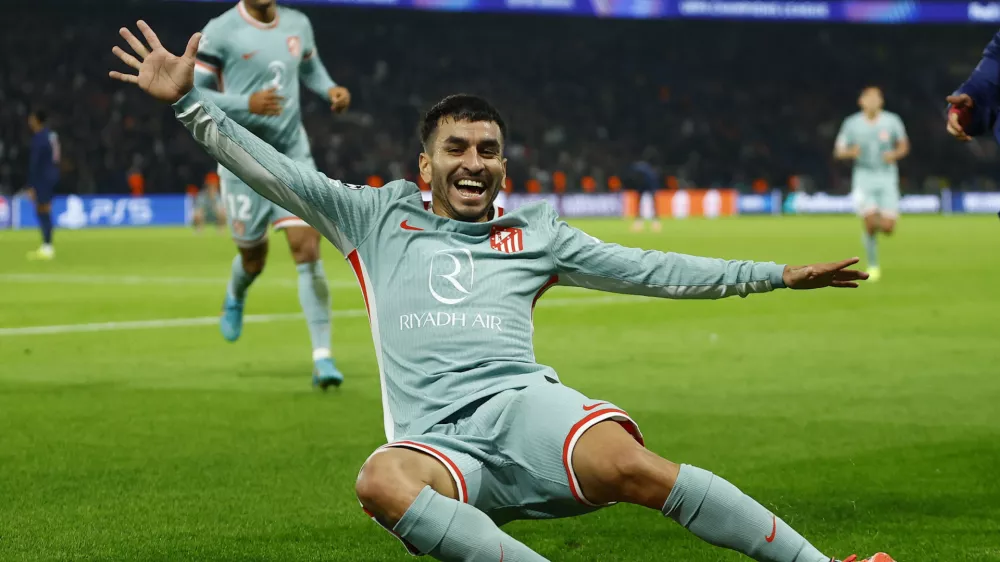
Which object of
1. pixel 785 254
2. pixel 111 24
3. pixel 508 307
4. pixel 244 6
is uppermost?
pixel 111 24

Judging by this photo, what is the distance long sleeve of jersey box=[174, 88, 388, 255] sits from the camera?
13.1ft

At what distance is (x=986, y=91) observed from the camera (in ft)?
21.6

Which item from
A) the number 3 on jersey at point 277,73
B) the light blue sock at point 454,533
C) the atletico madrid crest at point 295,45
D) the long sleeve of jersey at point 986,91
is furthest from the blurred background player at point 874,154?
the light blue sock at point 454,533

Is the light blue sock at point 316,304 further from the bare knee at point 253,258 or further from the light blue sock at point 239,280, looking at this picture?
the light blue sock at point 239,280

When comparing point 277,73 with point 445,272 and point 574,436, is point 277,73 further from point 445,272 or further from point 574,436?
point 574,436

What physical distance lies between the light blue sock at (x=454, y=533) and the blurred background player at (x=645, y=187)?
29.7 meters

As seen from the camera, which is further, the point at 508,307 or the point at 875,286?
the point at 875,286

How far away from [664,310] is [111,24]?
107 ft

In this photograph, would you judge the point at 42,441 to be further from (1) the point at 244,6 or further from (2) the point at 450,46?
(2) the point at 450,46

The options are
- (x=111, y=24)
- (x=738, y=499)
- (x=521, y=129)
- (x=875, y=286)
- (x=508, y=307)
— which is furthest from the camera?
(x=521, y=129)

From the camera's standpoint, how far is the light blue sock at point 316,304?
8398 mm

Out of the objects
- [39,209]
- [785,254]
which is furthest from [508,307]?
[39,209]

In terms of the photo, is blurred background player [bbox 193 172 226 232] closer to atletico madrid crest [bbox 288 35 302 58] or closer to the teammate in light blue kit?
atletico madrid crest [bbox 288 35 302 58]

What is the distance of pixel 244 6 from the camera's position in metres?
8.84
